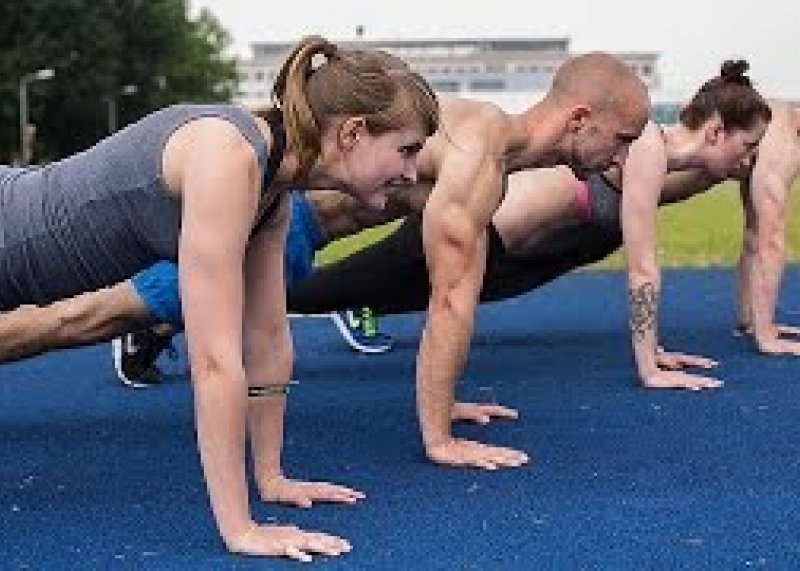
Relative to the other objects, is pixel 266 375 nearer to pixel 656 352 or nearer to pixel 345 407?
pixel 345 407

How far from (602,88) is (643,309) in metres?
1.22

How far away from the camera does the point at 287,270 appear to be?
5.36m

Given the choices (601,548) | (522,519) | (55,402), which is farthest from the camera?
(55,402)

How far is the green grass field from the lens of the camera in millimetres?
13031

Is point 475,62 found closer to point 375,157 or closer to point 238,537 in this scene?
point 375,157

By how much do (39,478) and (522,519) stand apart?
1482 mm

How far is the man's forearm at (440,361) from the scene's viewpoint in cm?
428

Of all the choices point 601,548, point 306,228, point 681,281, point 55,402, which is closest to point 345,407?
point 306,228

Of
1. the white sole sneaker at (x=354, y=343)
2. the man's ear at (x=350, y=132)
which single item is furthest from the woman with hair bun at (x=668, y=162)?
the man's ear at (x=350, y=132)

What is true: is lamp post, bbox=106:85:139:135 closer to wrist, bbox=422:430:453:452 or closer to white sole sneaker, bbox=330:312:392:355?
white sole sneaker, bbox=330:312:392:355

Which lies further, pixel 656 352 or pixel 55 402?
pixel 656 352

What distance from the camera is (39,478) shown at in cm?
423

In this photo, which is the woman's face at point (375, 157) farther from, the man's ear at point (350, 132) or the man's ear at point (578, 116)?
the man's ear at point (578, 116)

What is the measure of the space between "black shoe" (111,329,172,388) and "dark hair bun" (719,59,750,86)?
2493 millimetres
